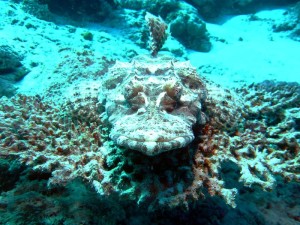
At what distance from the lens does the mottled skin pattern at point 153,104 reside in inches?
83.4

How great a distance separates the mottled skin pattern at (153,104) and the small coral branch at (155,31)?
1.68ft

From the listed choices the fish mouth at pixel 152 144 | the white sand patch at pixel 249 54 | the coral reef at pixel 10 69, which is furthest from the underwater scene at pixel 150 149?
the white sand patch at pixel 249 54

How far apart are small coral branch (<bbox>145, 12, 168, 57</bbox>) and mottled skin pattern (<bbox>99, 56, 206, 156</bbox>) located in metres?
0.51

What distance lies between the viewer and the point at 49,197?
266 centimetres

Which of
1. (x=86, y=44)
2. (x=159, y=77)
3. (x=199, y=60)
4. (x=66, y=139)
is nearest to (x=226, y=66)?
(x=199, y=60)

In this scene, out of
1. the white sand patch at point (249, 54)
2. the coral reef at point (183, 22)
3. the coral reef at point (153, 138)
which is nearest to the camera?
the coral reef at point (153, 138)

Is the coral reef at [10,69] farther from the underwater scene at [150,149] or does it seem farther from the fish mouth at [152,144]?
the fish mouth at [152,144]

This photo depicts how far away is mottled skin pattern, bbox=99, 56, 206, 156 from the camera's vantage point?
2.12 m

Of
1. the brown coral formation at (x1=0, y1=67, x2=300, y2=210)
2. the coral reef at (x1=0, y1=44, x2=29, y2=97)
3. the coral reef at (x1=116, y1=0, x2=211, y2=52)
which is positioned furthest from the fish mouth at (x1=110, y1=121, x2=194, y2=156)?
the coral reef at (x1=116, y1=0, x2=211, y2=52)

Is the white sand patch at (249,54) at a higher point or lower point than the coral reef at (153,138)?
higher

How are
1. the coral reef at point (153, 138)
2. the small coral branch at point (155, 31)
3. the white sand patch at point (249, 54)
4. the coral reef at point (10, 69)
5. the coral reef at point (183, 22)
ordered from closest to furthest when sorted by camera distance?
the coral reef at point (153, 138) → the small coral branch at point (155, 31) → the coral reef at point (10, 69) → the white sand patch at point (249, 54) → the coral reef at point (183, 22)

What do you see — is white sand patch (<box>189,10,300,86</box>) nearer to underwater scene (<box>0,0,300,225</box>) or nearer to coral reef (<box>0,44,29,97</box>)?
underwater scene (<box>0,0,300,225</box>)

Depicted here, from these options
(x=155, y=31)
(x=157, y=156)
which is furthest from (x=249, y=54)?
(x=157, y=156)

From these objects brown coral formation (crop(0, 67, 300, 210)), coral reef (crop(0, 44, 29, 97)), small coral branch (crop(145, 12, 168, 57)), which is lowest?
coral reef (crop(0, 44, 29, 97))
